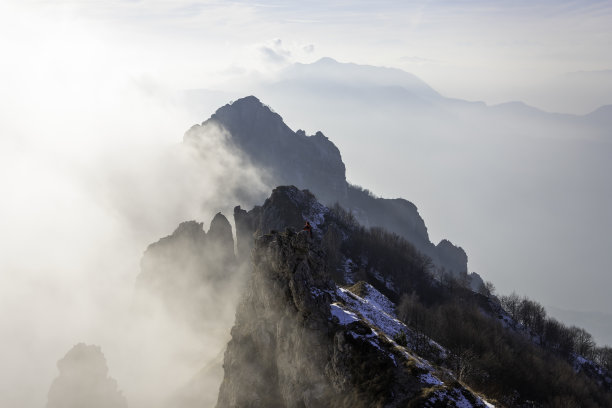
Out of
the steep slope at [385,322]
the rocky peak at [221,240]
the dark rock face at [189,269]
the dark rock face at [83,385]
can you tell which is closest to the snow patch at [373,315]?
the steep slope at [385,322]

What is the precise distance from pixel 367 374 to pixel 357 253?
265 ft

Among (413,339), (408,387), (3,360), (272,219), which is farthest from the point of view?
(3,360)

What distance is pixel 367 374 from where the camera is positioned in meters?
37.2

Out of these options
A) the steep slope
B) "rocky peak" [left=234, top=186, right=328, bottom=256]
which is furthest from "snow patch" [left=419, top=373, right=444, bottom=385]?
"rocky peak" [left=234, top=186, right=328, bottom=256]

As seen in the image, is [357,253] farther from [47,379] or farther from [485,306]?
[47,379]

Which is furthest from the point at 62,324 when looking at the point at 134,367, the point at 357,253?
the point at 357,253

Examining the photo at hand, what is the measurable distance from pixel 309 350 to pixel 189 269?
83641mm

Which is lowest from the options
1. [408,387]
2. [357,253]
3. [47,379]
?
[47,379]

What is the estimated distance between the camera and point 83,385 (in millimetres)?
83062

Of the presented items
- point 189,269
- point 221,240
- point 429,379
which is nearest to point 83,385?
point 189,269

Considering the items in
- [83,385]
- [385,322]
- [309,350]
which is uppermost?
[385,322]

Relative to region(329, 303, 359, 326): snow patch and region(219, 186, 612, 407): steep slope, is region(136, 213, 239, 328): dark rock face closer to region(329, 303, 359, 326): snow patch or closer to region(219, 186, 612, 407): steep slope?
region(219, 186, 612, 407): steep slope

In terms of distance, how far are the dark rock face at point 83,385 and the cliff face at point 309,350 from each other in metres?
43.6

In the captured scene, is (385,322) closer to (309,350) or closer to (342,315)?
(342,315)
